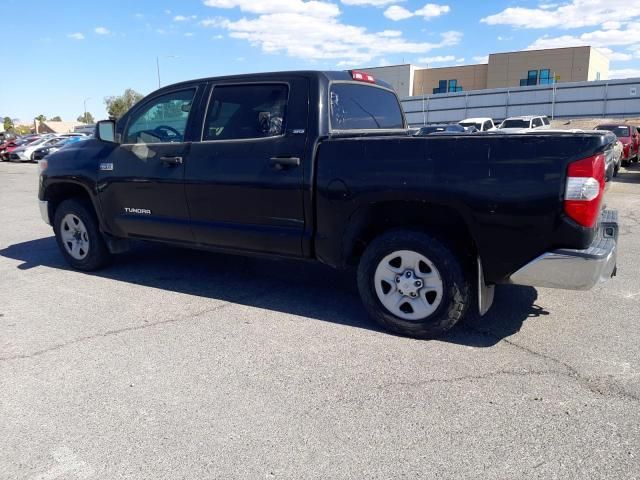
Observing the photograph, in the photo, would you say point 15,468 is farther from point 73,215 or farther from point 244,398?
point 73,215

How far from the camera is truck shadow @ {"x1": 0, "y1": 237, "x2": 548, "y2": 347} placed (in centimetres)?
440

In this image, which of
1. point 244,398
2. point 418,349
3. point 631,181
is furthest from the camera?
point 631,181

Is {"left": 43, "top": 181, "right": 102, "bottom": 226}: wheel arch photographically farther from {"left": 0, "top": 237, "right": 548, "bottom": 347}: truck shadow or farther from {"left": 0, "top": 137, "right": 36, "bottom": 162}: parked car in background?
{"left": 0, "top": 137, "right": 36, "bottom": 162}: parked car in background

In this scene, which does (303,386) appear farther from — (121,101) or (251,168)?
(121,101)

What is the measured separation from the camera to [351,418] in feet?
9.81

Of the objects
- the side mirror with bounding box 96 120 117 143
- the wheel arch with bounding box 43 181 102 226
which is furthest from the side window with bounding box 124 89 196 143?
the wheel arch with bounding box 43 181 102 226

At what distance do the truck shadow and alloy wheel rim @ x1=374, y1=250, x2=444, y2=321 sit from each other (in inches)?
12.1

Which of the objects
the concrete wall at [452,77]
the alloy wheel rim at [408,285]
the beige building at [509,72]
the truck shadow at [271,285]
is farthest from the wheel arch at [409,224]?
the concrete wall at [452,77]

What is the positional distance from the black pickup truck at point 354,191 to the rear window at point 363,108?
0.02m

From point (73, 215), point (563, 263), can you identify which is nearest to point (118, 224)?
point (73, 215)

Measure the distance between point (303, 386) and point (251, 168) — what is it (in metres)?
1.96

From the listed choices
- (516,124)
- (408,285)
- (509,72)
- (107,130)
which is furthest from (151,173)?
(509,72)

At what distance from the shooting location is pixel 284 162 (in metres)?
4.32

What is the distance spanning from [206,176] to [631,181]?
14839 millimetres
